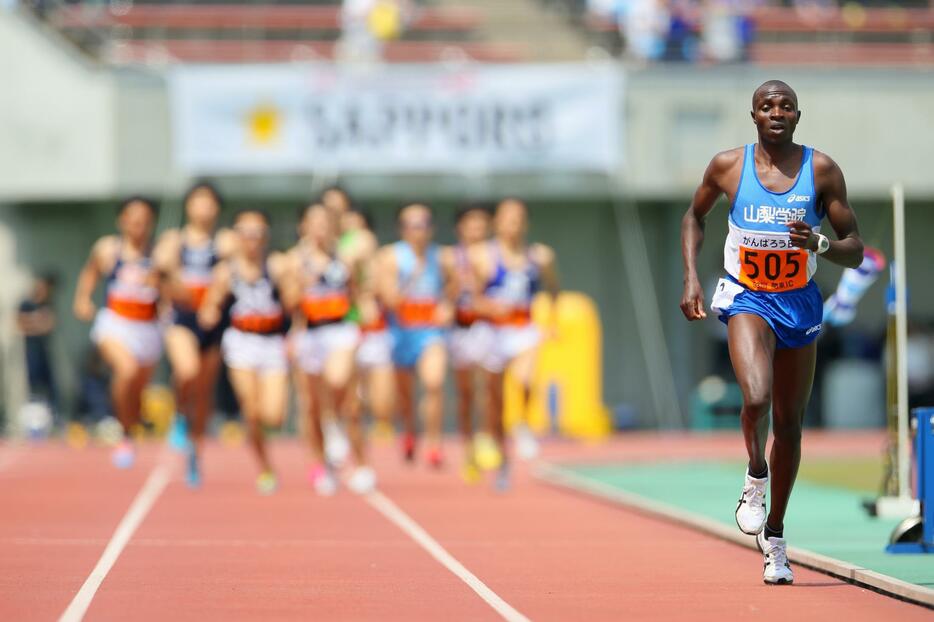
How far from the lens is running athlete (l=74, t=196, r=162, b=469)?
18672 mm

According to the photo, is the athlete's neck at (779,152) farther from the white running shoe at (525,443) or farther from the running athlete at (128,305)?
the white running shoe at (525,443)

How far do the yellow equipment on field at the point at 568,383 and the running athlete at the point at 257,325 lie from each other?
11.0 m

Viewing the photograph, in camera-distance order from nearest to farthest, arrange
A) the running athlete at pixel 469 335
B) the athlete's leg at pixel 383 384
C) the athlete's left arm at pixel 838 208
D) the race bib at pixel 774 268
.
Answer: the athlete's left arm at pixel 838 208, the race bib at pixel 774 268, the running athlete at pixel 469 335, the athlete's leg at pixel 383 384

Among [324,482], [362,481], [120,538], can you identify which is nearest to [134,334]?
[324,482]

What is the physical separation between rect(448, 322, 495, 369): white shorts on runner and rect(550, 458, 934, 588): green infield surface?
1.47 meters

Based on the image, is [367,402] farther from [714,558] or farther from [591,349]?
[714,558]

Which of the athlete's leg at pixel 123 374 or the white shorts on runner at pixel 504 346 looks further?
the athlete's leg at pixel 123 374

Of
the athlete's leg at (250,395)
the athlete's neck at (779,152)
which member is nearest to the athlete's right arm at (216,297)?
the athlete's leg at (250,395)

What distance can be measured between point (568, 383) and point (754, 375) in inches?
Result: 726

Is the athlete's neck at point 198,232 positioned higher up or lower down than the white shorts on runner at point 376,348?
higher up

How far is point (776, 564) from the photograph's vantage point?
966cm

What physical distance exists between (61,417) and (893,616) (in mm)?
20968

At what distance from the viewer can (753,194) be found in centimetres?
955

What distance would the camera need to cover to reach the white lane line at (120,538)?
8.55 m
